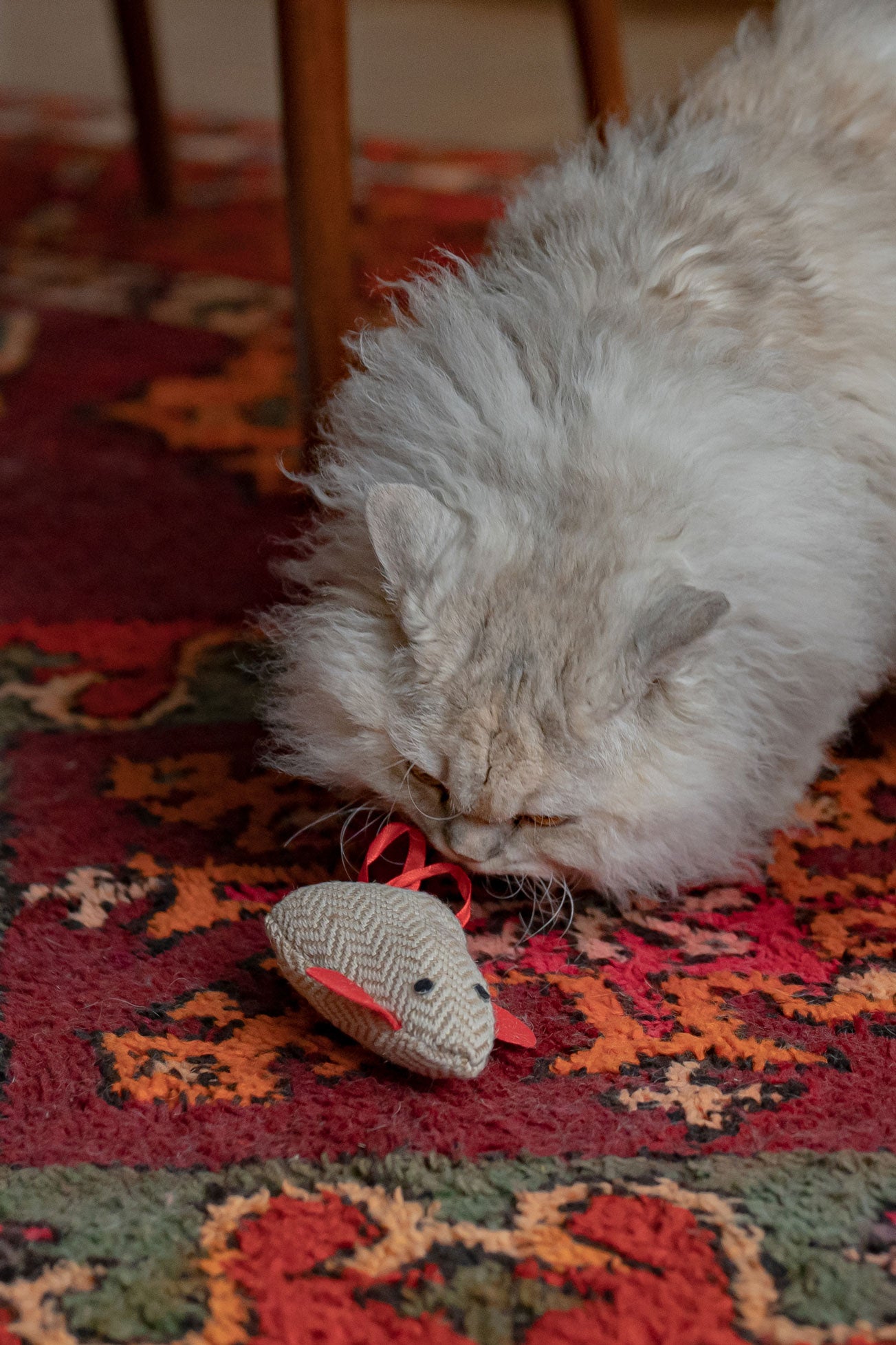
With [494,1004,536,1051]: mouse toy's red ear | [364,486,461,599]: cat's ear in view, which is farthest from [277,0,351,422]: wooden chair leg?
[494,1004,536,1051]: mouse toy's red ear

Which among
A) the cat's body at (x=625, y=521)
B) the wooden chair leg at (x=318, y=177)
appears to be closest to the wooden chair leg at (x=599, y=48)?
the wooden chair leg at (x=318, y=177)

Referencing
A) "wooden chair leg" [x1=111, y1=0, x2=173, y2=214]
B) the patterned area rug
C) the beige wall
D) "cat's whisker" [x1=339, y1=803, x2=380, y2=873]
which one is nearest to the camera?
the patterned area rug

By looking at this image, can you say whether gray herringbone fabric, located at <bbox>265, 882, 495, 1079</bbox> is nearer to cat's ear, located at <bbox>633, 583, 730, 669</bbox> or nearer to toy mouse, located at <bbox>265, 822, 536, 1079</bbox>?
toy mouse, located at <bbox>265, 822, 536, 1079</bbox>

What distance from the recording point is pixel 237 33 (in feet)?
15.7

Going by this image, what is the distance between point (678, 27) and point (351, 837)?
4.13 meters

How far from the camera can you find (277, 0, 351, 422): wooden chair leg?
156 cm

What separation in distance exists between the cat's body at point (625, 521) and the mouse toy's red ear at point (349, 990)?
0.61 feet

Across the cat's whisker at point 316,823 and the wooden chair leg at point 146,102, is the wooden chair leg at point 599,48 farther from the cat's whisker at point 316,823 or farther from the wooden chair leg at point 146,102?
the cat's whisker at point 316,823

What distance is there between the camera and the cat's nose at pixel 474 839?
3.90 feet

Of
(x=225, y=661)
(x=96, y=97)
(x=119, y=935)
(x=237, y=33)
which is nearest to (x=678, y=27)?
(x=237, y=33)

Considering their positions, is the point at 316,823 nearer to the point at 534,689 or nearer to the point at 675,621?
the point at 534,689

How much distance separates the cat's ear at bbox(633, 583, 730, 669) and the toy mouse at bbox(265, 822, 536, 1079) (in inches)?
12.0

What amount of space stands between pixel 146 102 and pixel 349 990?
2699mm

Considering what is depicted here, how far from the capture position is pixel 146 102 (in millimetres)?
3088
